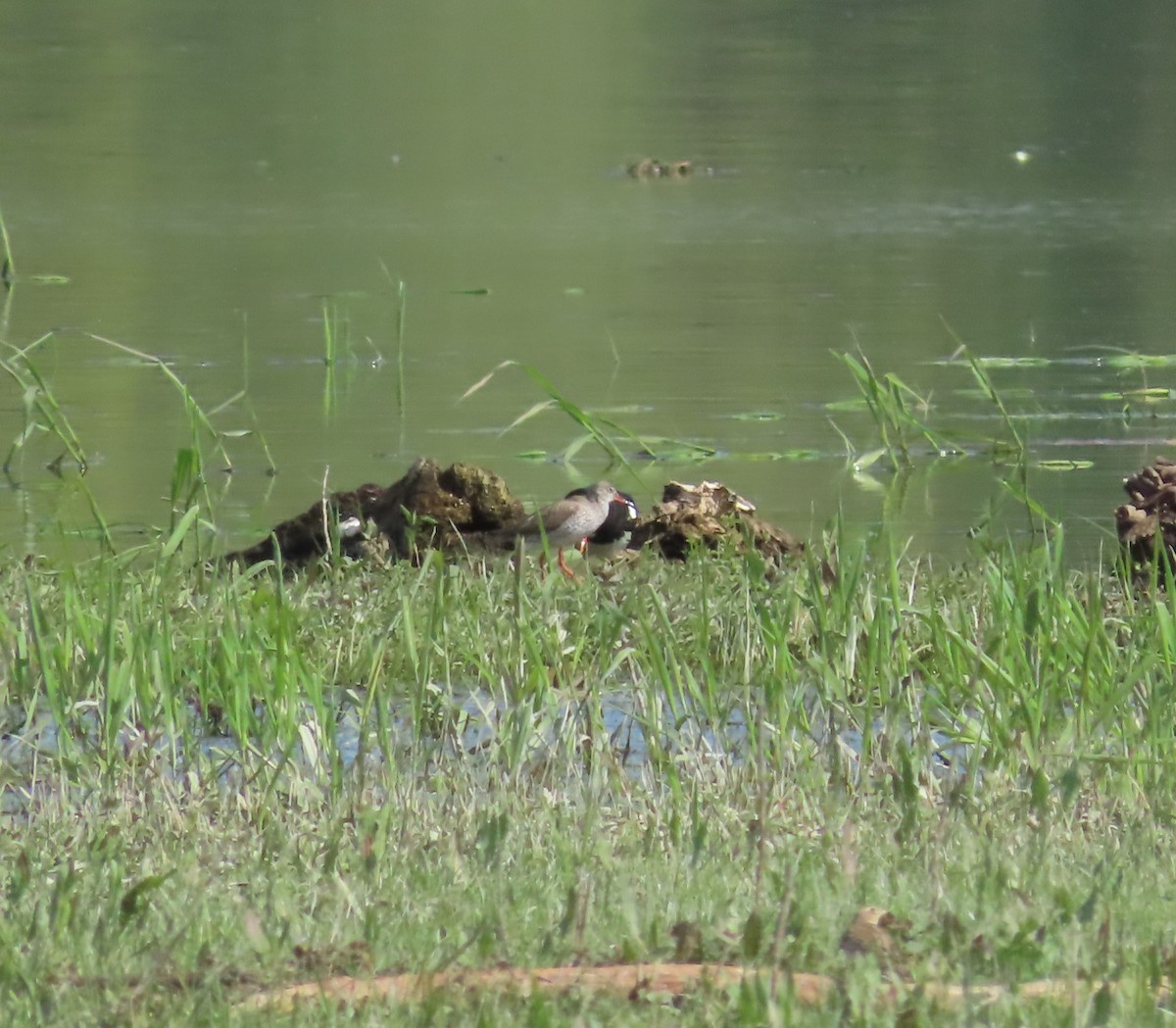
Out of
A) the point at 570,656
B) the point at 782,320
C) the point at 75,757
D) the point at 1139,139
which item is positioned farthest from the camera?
the point at 1139,139

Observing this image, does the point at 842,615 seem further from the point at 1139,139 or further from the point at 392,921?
the point at 1139,139

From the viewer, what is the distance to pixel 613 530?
7066 millimetres

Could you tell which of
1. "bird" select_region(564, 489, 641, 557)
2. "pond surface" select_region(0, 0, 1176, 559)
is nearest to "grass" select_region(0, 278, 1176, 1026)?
"bird" select_region(564, 489, 641, 557)

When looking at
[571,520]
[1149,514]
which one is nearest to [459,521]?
[571,520]

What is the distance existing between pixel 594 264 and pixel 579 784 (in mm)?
8635

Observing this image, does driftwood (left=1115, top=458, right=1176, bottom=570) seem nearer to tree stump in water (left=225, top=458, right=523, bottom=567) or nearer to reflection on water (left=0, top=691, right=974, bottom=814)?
reflection on water (left=0, top=691, right=974, bottom=814)

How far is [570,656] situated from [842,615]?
1.93 ft

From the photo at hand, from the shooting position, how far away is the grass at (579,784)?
3336 millimetres

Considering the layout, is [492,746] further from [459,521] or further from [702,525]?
[459,521]

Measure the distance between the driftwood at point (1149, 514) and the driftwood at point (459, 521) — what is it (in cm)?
86

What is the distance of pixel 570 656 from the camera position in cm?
543

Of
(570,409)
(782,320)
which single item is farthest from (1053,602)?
(782,320)

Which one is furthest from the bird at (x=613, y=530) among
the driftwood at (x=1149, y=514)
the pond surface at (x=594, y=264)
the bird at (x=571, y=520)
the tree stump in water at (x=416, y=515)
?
the driftwood at (x=1149, y=514)

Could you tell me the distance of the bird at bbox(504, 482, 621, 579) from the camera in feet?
22.1
